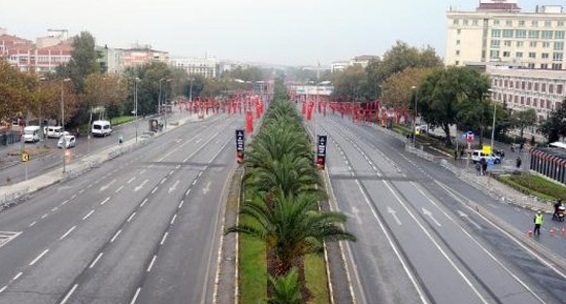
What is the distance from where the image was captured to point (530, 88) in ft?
300

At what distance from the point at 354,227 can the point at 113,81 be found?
63.0 m

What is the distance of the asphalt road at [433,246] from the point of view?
26.9 metres

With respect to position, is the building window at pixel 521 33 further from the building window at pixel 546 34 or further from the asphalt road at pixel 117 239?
the asphalt road at pixel 117 239

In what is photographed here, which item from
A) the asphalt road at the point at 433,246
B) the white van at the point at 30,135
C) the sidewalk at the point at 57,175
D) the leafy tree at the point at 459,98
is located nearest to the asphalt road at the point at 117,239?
the sidewalk at the point at 57,175

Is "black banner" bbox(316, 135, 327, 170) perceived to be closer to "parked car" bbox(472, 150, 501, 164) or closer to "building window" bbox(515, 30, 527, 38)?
"parked car" bbox(472, 150, 501, 164)

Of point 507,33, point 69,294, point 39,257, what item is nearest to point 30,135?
point 39,257

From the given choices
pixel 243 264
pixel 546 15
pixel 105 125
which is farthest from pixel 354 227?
pixel 546 15

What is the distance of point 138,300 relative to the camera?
2430 cm

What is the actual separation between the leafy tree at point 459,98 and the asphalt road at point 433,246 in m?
15.6

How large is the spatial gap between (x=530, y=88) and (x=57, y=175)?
6545cm

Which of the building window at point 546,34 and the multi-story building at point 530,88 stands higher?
the building window at point 546,34

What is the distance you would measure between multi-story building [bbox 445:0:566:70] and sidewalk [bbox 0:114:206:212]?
7967 centimetres

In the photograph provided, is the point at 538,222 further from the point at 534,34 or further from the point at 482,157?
the point at 534,34

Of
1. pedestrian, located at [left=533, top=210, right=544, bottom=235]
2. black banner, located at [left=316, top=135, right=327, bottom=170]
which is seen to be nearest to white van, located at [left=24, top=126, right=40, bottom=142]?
black banner, located at [left=316, top=135, right=327, bottom=170]
